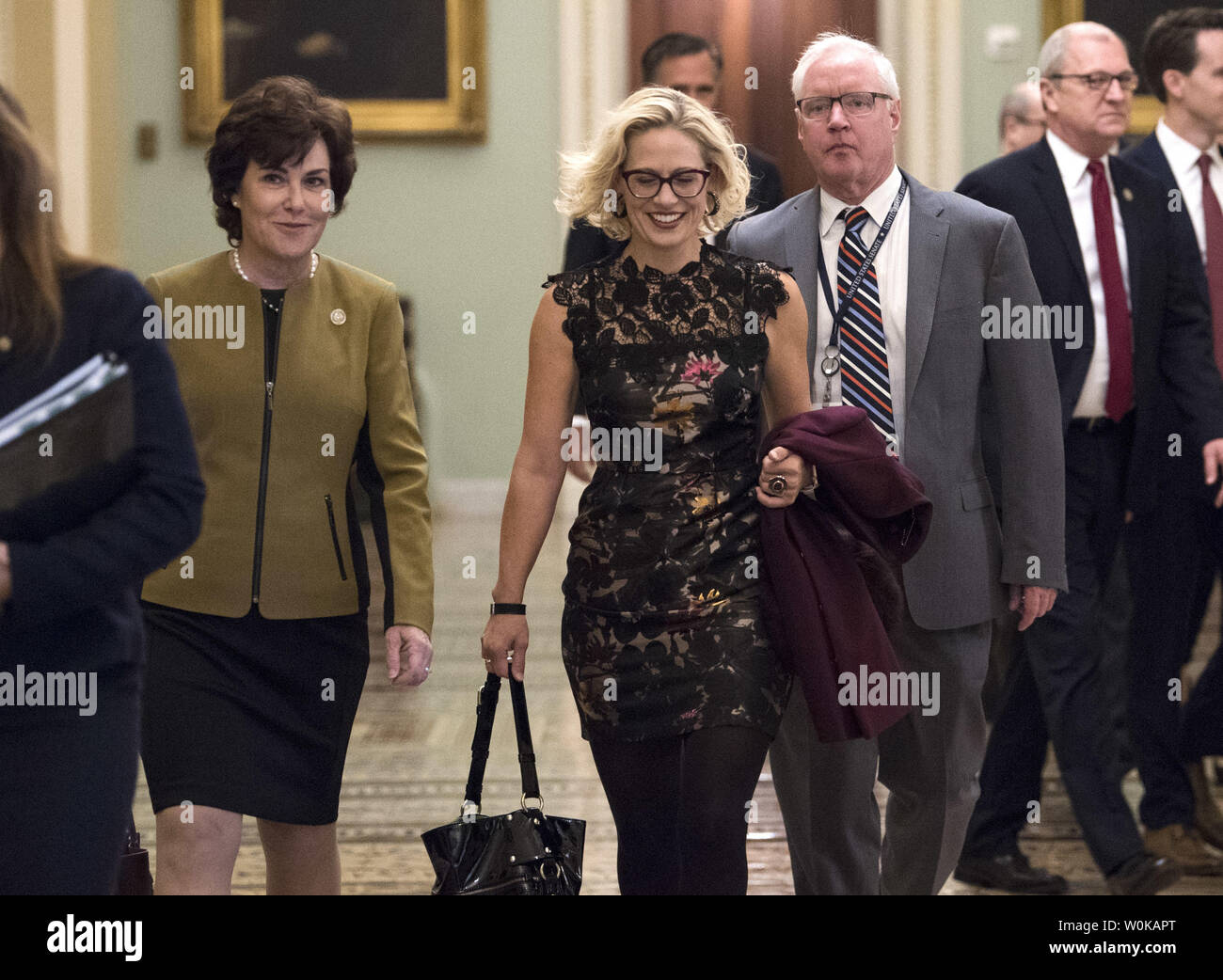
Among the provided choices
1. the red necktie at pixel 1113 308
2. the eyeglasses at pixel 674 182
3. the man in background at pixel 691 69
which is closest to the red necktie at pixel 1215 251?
the red necktie at pixel 1113 308

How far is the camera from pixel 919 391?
323cm

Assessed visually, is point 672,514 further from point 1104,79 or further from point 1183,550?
point 1183,550

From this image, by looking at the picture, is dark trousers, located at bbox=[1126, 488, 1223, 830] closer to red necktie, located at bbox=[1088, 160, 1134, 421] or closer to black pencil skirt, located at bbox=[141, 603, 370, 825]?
red necktie, located at bbox=[1088, 160, 1134, 421]

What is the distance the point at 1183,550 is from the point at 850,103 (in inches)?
73.6

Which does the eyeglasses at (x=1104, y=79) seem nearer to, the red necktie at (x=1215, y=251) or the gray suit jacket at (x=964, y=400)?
the red necktie at (x=1215, y=251)

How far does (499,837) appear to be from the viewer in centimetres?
279

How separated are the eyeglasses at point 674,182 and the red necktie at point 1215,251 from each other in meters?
2.15

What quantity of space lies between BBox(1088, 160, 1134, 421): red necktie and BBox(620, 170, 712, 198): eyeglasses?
1492 mm

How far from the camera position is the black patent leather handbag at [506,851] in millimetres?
2752

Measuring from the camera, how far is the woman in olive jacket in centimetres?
288

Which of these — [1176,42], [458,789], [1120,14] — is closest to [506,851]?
[458,789]

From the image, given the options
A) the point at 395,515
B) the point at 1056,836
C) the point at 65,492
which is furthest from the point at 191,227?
the point at 65,492
